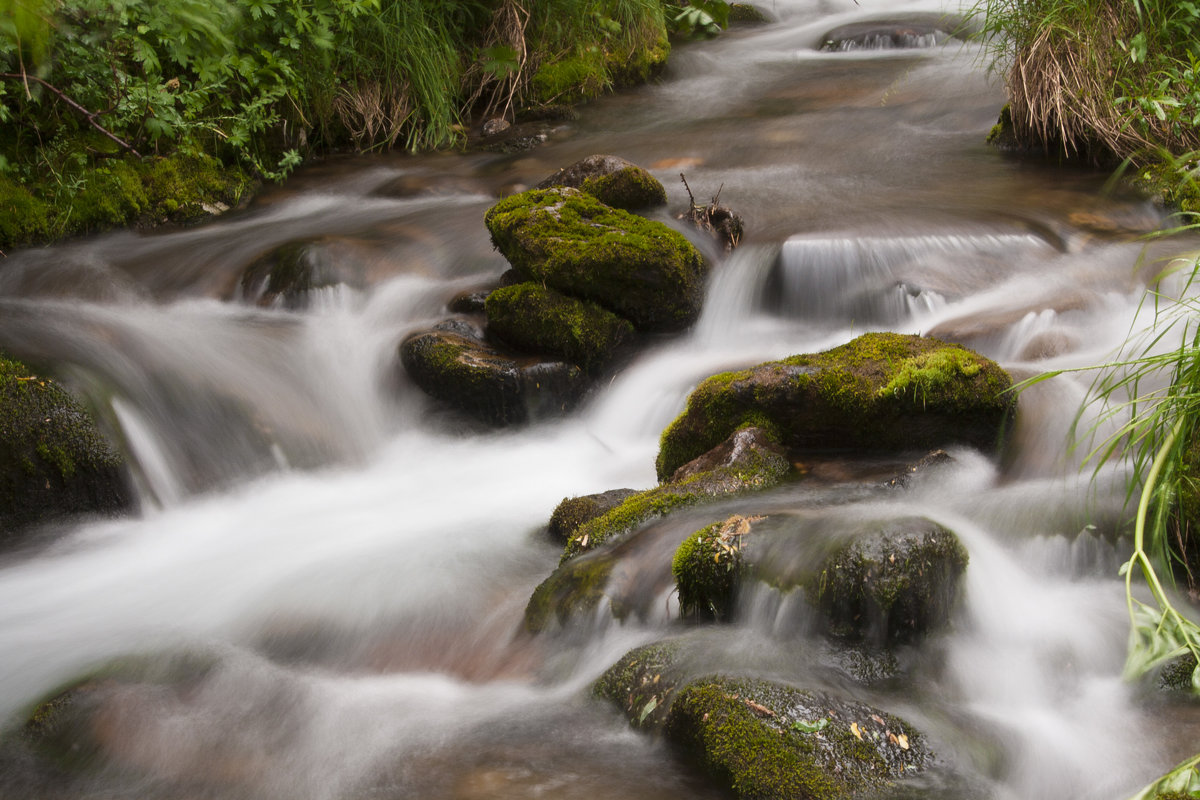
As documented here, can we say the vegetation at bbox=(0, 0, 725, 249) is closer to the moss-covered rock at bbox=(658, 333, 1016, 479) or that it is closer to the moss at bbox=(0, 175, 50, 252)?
the moss at bbox=(0, 175, 50, 252)

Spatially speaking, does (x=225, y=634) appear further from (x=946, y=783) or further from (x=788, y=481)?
(x=946, y=783)

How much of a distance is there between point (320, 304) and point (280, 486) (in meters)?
1.45

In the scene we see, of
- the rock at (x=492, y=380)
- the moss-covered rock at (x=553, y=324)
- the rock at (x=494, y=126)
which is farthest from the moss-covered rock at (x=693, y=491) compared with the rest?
the rock at (x=494, y=126)

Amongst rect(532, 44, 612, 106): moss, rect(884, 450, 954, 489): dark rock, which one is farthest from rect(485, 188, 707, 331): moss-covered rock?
rect(532, 44, 612, 106): moss

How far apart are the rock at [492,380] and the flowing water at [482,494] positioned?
0.46 ft

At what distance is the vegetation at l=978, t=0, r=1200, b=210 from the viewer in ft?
20.3

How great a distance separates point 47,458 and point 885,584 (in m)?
3.59

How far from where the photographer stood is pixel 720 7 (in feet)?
14.3

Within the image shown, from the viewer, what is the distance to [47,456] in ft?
14.1

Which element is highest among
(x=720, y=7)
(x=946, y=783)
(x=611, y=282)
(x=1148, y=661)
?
(x=720, y=7)

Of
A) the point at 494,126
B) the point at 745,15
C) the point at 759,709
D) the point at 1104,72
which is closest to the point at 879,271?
the point at 1104,72

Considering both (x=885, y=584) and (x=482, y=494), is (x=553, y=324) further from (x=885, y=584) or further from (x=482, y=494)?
(x=885, y=584)

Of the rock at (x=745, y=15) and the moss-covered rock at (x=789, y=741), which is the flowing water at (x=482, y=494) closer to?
the moss-covered rock at (x=789, y=741)

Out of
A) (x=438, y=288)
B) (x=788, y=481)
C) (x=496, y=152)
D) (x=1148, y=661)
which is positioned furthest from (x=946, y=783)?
(x=496, y=152)
